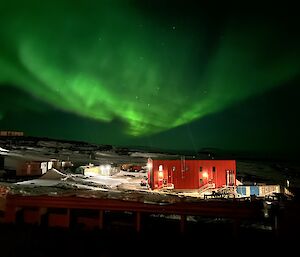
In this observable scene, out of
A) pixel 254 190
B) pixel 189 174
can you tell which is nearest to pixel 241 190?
pixel 254 190

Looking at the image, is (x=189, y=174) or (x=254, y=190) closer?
(x=254, y=190)

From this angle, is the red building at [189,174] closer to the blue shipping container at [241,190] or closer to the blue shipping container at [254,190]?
the blue shipping container at [241,190]

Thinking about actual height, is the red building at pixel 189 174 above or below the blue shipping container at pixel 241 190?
above

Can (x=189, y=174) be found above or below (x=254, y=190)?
above

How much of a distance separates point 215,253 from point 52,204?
737cm

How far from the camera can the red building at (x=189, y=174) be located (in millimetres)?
31109

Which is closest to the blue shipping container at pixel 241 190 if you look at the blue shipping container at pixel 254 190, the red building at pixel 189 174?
the blue shipping container at pixel 254 190

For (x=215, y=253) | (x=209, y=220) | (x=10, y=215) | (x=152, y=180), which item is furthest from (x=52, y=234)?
(x=152, y=180)

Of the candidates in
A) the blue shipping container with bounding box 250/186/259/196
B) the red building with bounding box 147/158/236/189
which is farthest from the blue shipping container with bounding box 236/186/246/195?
the red building with bounding box 147/158/236/189

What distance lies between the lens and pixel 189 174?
31.2 meters

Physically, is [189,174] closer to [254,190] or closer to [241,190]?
[241,190]

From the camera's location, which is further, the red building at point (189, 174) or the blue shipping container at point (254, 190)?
the red building at point (189, 174)

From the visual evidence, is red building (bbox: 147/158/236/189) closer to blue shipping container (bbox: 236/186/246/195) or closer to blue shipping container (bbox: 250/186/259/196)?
blue shipping container (bbox: 236/186/246/195)

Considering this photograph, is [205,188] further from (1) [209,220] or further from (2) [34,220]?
(2) [34,220]
